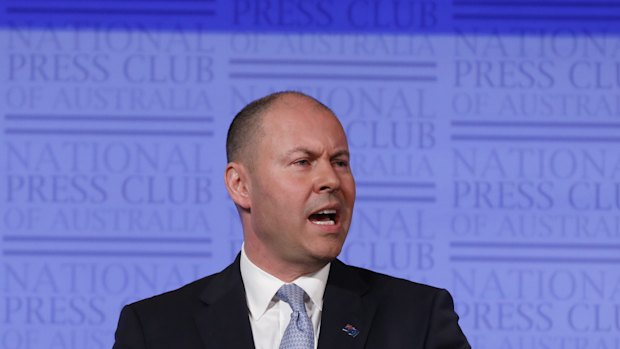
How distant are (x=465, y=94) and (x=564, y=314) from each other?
0.66m

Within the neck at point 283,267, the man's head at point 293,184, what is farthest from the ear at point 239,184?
the neck at point 283,267

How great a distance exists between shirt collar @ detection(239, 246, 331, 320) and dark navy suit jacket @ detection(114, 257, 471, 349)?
0.02 meters

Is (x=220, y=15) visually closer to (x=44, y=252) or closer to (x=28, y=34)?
(x=28, y=34)

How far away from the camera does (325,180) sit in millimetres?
2150

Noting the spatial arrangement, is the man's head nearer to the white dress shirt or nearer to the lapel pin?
the white dress shirt

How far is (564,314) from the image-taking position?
3.21 meters

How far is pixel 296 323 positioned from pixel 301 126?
0.37 m

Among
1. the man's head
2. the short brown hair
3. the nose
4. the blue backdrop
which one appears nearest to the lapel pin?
the man's head

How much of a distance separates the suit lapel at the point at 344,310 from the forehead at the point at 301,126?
0.85ft

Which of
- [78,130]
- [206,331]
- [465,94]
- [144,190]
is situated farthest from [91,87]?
[206,331]

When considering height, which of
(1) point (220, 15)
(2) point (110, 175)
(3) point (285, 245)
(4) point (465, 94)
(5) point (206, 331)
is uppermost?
(1) point (220, 15)

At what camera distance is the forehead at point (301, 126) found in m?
2.18

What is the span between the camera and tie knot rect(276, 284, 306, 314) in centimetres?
220

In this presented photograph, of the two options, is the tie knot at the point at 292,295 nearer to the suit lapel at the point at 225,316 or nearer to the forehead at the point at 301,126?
the suit lapel at the point at 225,316
